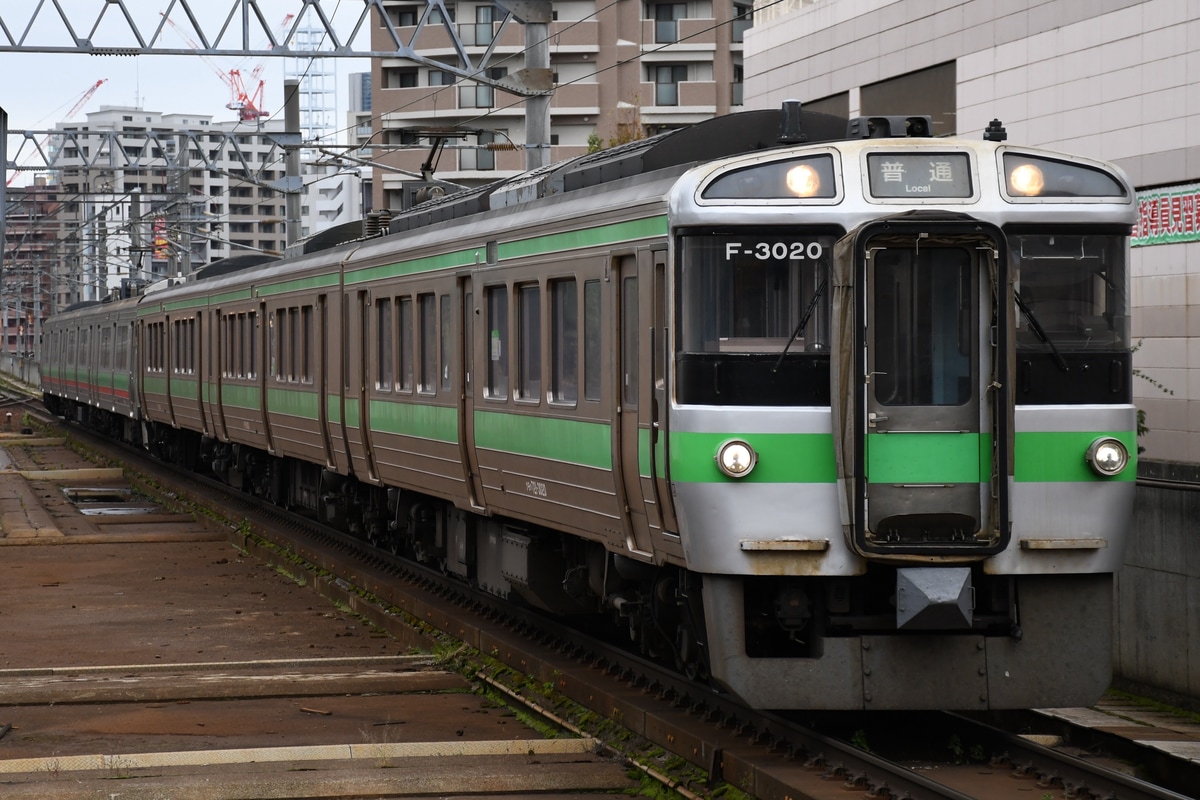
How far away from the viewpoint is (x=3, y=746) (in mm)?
8305

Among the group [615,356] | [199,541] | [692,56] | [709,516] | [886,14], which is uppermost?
[692,56]

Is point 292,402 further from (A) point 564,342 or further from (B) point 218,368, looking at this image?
(A) point 564,342

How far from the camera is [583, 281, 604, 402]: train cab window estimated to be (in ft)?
30.3

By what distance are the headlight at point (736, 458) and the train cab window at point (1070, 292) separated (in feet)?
4.13

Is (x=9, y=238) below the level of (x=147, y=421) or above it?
above

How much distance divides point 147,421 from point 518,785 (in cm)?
2482

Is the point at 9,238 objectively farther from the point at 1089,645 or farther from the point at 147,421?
the point at 1089,645

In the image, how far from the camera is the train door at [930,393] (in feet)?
24.9

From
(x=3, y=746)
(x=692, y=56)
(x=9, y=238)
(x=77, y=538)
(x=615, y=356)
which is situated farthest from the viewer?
(x=9, y=238)

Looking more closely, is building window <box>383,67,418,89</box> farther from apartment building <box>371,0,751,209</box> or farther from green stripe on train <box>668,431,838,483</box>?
green stripe on train <box>668,431,838,483</box>

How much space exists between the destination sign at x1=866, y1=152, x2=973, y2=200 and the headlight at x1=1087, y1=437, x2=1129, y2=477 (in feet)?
3.98

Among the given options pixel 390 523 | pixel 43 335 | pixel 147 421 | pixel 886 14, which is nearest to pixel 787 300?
pixel 390 523

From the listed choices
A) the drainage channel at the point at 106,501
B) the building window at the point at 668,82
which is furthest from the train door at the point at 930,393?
the building window at the point at 668,82

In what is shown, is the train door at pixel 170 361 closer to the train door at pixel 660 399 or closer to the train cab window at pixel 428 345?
the train cab window at pixel 428 345
